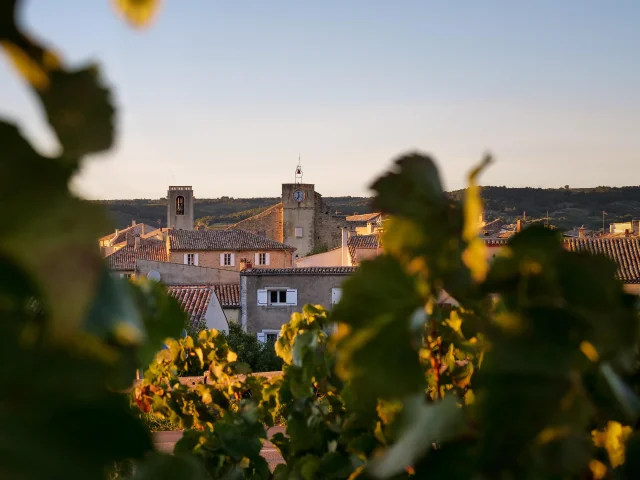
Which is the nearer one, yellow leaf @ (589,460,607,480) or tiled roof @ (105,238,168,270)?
yellow leaf @ (589,460,607,480)

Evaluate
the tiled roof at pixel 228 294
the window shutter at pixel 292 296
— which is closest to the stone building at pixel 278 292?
the window shutter at pixel 292 296

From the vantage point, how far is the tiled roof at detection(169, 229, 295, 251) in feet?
132

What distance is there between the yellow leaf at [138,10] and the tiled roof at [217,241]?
39.6 meters

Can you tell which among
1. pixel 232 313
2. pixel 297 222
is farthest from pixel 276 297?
pixel 297 222

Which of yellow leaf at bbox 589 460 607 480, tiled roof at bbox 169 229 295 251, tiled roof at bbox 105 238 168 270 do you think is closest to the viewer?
yellow leaf at bbox 589 460 607 480

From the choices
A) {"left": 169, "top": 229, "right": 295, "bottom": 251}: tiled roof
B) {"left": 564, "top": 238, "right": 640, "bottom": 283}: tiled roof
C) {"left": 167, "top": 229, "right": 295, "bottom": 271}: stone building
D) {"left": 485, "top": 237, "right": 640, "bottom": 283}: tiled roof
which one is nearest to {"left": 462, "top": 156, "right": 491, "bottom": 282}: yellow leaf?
{"left": 485, "top": 237, "right": 640, "bottom": 283}: tiled roof

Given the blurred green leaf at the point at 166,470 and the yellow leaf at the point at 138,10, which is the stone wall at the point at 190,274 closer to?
the blurred green leaf at the point at 166,470

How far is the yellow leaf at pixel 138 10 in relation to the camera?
0.43 m

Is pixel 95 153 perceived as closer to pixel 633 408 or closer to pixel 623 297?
pixel 623 297

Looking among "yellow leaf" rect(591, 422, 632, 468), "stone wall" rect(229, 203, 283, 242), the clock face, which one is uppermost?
the clock face

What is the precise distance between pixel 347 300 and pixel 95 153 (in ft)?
1.19

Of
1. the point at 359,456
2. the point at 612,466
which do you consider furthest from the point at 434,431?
the point at 359,456

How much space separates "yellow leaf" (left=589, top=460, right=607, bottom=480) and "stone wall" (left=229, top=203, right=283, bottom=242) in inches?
2166

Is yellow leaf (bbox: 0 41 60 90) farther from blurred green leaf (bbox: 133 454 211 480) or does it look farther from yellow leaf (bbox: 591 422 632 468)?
yellow leaf (bbox: 591 422 632 468)
